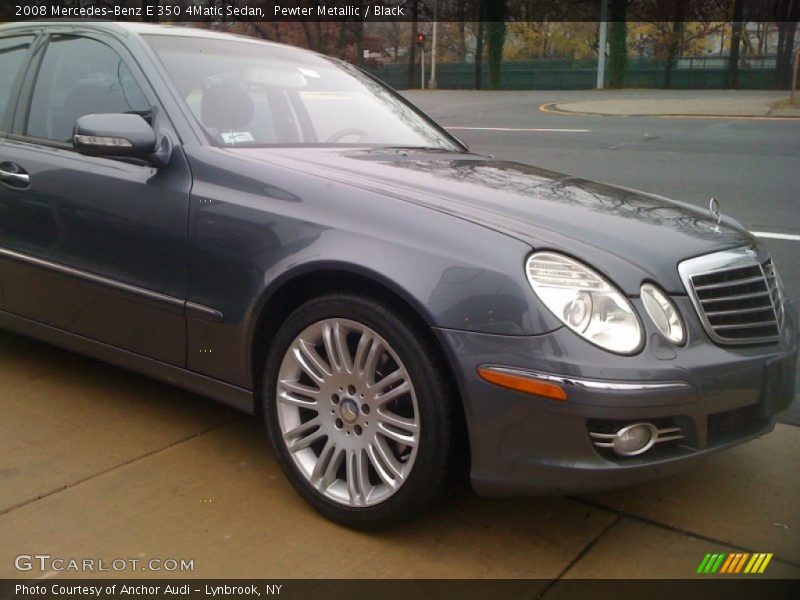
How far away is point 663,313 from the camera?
8.47ft

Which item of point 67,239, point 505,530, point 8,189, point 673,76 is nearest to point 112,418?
point 67,239

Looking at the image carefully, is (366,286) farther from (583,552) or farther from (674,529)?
(674,529)

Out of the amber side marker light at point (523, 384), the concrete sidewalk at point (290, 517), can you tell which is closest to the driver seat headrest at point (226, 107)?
the concrete sidewalk at point (290, 517)

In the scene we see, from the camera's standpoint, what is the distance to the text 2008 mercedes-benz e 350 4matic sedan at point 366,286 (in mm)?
2516

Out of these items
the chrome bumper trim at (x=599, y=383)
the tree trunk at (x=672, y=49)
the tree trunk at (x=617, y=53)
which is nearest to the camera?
the chrome bumper trim at (x=599, y=383)

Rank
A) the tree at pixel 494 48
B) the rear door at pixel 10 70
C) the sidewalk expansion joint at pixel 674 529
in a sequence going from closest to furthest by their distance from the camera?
1. the sidewalk expansion joint at pixel 674 529
2. the rear door at pixel 10 70
3. the tree at pixel 494 48

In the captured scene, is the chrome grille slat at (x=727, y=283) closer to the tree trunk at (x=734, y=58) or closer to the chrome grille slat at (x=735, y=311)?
the chrome grille slat at (x=735, y=311)

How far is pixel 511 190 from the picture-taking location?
317cm

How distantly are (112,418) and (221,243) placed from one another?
1.17 meters

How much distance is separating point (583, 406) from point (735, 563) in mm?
826

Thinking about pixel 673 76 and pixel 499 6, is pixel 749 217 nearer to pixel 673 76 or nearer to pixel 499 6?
pixel 673 76

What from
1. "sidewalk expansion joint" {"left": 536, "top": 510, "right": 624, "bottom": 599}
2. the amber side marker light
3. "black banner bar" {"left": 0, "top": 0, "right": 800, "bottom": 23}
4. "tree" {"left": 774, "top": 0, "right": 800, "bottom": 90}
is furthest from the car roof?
"tree" {"left": 774, "top": 0, "right": 800, "bottom": 90}

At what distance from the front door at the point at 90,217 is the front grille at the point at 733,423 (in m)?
1.85


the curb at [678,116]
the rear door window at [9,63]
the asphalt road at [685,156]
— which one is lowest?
the asphalt road at [685,156]
